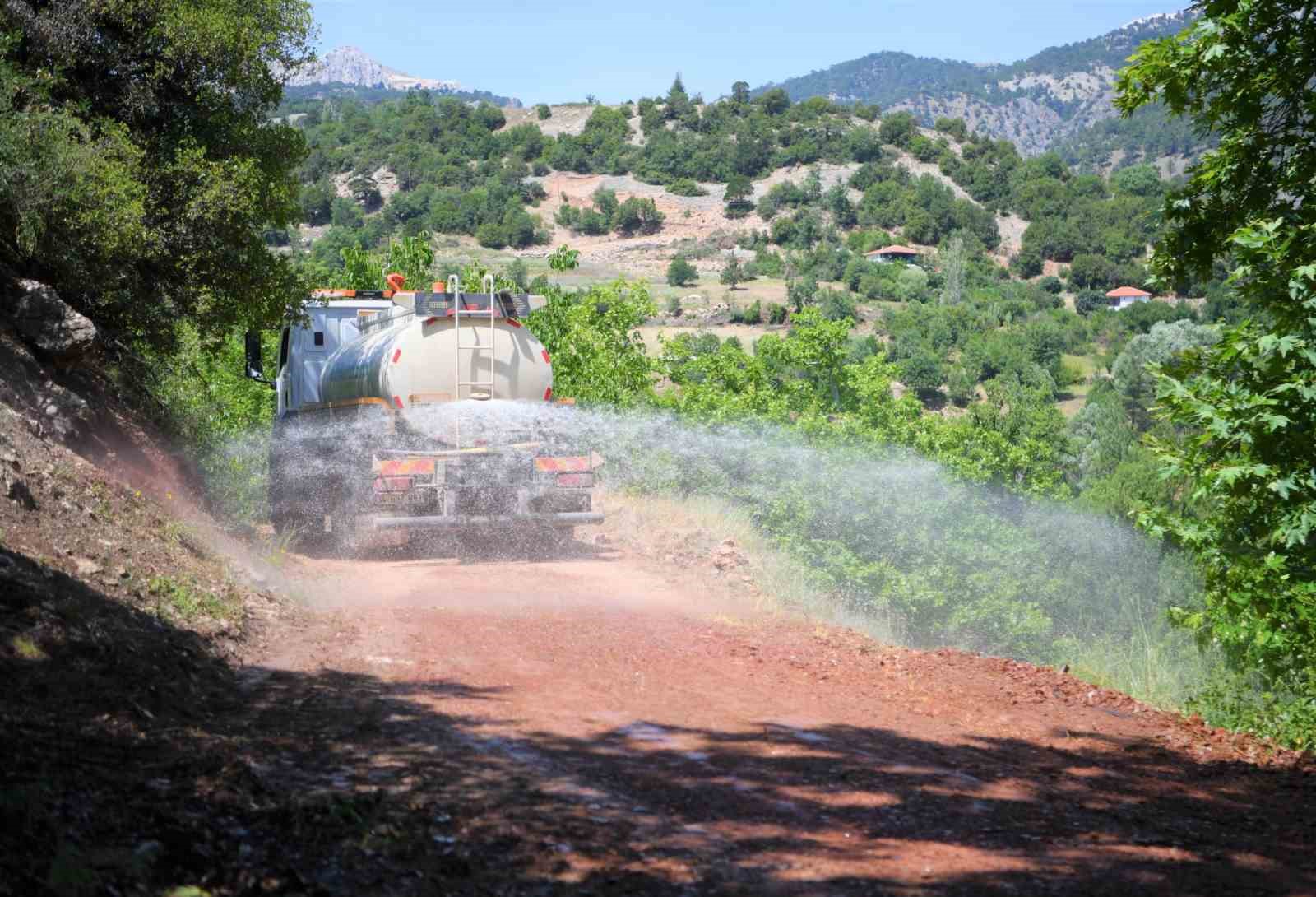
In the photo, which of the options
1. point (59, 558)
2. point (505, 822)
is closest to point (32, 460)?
point (59, 558)

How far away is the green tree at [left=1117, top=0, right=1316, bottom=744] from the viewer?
27.7 ft

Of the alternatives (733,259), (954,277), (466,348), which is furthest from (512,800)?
(954,277)

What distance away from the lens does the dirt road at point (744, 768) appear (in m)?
4.71

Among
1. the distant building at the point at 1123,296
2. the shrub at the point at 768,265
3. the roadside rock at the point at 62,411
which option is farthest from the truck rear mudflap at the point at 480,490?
the distant building at the point at 1123,296

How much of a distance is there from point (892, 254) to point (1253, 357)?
404ft

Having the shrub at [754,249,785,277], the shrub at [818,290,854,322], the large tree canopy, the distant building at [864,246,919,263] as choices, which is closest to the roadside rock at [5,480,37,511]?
the large tree canopy

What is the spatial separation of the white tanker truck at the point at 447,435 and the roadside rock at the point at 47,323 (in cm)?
334

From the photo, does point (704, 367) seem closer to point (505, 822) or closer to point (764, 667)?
point (764, 667)

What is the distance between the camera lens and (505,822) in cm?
498

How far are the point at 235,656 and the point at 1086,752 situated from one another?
4.96 m

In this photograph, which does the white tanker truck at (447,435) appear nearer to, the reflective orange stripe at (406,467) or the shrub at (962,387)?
the reflective orange stripe at (406,467)

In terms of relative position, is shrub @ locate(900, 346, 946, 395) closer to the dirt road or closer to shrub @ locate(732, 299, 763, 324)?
shrub @ locate(732, 299, 763, 324)

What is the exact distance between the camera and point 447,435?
583 inches

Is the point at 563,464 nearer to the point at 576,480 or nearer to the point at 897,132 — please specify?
the point at 576,480
